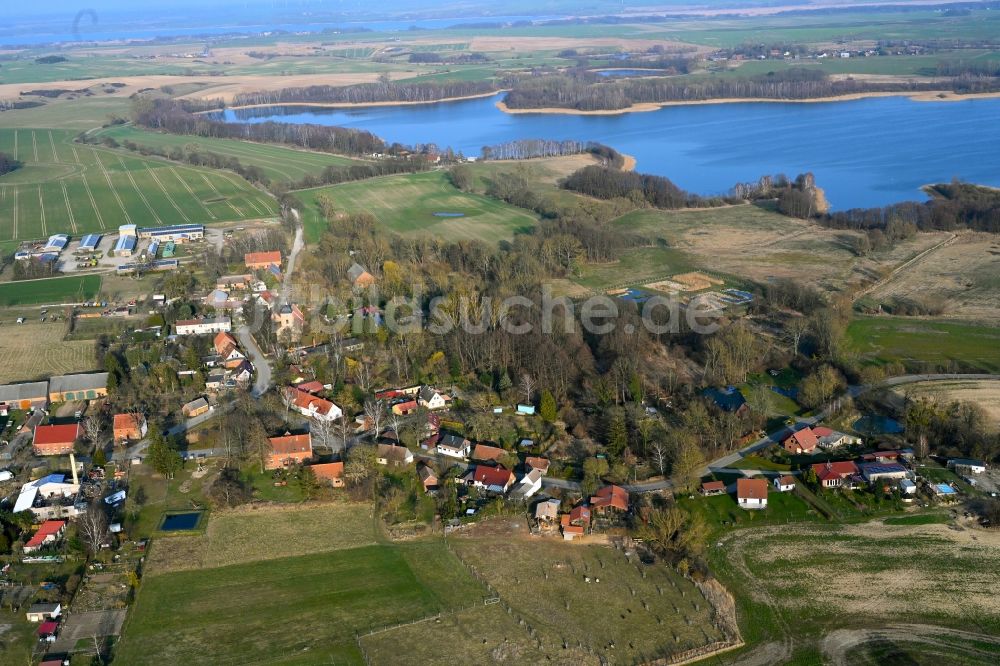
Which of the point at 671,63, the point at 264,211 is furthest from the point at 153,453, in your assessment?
the point at 671,63

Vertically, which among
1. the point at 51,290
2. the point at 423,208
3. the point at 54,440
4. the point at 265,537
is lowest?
the point at 265,537

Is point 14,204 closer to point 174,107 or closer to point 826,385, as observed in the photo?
point 174,107

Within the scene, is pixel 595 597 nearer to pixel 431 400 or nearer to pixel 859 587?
pixel 859 587

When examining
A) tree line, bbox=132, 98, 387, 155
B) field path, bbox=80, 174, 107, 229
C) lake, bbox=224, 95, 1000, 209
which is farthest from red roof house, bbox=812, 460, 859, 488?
tree line, bbox=132, 98, 387, 155

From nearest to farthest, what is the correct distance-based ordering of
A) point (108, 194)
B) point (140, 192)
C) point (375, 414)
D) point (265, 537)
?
point (265, 537) < point (375, 414) < point (108, 194) < point (140, 192)

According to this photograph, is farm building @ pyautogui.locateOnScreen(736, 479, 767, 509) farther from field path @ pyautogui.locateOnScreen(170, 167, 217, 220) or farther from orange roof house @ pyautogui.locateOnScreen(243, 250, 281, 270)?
field path @ pyautogui.locateOnScreen(170, 167, 217, 220)

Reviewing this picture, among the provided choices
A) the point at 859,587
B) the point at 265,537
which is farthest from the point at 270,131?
the point at 859,587

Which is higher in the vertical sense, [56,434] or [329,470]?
[56,434]
